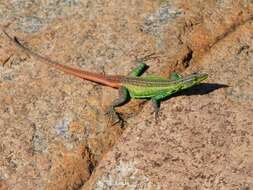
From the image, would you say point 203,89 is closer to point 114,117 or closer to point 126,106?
point 126,106

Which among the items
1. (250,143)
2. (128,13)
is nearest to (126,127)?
(250,143)

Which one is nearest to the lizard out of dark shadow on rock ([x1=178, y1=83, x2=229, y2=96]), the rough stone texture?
the rough stone texture

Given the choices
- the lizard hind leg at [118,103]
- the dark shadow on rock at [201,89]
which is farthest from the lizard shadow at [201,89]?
the lizard hind leg at [118,103]

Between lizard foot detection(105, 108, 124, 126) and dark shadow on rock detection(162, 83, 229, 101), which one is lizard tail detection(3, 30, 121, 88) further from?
dark shadow on rock detection(162, 83, 229, 101)

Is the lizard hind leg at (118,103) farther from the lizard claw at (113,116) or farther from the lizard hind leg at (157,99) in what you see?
the lizard hind leg at (157,99)

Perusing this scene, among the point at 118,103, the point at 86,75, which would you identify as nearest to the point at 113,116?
the point at 118,103

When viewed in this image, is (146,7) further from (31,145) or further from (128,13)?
(31,145)
